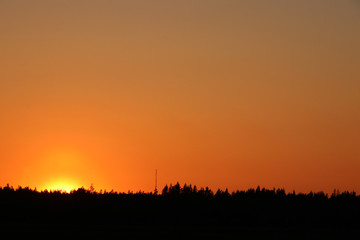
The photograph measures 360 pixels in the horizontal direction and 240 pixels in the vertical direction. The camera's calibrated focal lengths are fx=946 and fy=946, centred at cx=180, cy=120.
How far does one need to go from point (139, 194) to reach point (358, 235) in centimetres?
4539

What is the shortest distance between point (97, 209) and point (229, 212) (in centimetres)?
1995

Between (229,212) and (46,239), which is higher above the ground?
(229,212)

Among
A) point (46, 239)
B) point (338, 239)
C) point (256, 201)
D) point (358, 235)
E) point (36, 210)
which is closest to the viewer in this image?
point (46, 239)

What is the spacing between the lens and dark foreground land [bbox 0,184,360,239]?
112125 millimetres

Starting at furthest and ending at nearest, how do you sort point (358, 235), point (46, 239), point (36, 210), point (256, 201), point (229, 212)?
point (256, 201) < point (229, 212) < point (36, 210) < point (358, 235) < point (46, 239)

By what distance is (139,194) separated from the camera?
134375mm

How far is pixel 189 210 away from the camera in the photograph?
425ft

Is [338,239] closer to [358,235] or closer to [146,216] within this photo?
[358,235]

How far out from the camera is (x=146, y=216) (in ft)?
400

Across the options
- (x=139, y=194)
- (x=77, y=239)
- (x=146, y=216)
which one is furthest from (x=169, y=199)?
(x=77, y=239)

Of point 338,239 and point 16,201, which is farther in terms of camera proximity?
point 16,201

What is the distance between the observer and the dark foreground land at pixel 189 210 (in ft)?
368

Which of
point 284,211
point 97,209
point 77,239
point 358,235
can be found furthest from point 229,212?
point 77,239

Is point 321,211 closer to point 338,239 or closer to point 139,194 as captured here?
point 139,194
